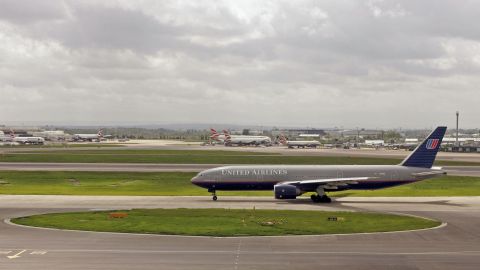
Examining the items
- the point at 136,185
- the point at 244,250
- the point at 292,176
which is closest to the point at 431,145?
the point at 292,176

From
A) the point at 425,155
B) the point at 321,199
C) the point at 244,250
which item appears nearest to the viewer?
the point at 244,250

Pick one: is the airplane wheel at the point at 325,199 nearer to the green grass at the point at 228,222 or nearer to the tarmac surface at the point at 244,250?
the green grass at the point at 228,222

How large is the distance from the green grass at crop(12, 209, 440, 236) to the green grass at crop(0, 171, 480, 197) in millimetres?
18012

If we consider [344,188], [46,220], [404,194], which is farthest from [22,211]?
[404,194]

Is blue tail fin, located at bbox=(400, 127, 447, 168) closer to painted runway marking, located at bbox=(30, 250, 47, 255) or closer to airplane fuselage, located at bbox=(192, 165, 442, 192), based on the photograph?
airplane fuselage, located at bbox=(192, 165, 442, 192)

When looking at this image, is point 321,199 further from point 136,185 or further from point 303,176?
point 136,185

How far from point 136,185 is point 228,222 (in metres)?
34.6

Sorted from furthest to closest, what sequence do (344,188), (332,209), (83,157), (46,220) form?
(83,157), (344,188), (332,209), (46,220)

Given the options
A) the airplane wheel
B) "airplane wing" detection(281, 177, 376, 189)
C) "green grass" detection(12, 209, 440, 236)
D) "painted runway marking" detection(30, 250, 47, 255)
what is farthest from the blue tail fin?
"painted runway marking" detection(30, 250, 47, 255)

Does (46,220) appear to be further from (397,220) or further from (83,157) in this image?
(83,157)

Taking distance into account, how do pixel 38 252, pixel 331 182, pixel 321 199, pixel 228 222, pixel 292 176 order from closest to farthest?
pixel 38 252
pixel 228 222
pixel 331 182
pixel 321 199
pixel 292 176

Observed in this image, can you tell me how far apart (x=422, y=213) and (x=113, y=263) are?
29.8 metres

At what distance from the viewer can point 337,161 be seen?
112875mm

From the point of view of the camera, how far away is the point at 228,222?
4191 cm
